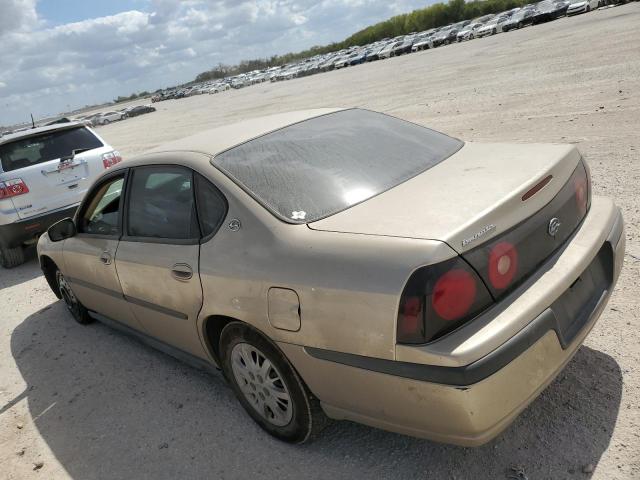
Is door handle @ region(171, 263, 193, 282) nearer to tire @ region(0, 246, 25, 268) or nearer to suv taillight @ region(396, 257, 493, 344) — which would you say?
suv taillight @ region(396, 257, 493, 344)

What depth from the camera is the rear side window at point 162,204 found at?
314 centimetres

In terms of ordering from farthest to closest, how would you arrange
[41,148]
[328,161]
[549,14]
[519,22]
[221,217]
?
[519,22]
[549,14]
[41,148]
[328,161]
[221,217]

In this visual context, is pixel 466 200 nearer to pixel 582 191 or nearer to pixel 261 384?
pixel 582 191

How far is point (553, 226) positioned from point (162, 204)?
226 cm

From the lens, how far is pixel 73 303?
5094mm

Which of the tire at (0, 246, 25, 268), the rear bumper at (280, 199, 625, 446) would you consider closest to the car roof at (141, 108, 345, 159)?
the rear bumper at (280, 199, 625, 446)

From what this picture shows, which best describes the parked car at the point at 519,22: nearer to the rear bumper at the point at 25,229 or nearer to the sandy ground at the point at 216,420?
the sandy ground at the point at 216,420

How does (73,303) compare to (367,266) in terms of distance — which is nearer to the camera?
(367,266)

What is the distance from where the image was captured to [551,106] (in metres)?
10.7

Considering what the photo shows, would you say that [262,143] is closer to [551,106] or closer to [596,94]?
[551,106]

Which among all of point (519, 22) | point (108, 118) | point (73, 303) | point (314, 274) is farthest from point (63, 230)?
point (108, 118)

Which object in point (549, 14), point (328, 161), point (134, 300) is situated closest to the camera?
point (328, 161)

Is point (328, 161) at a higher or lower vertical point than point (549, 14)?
lower

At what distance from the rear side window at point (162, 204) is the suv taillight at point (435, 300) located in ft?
4.61
